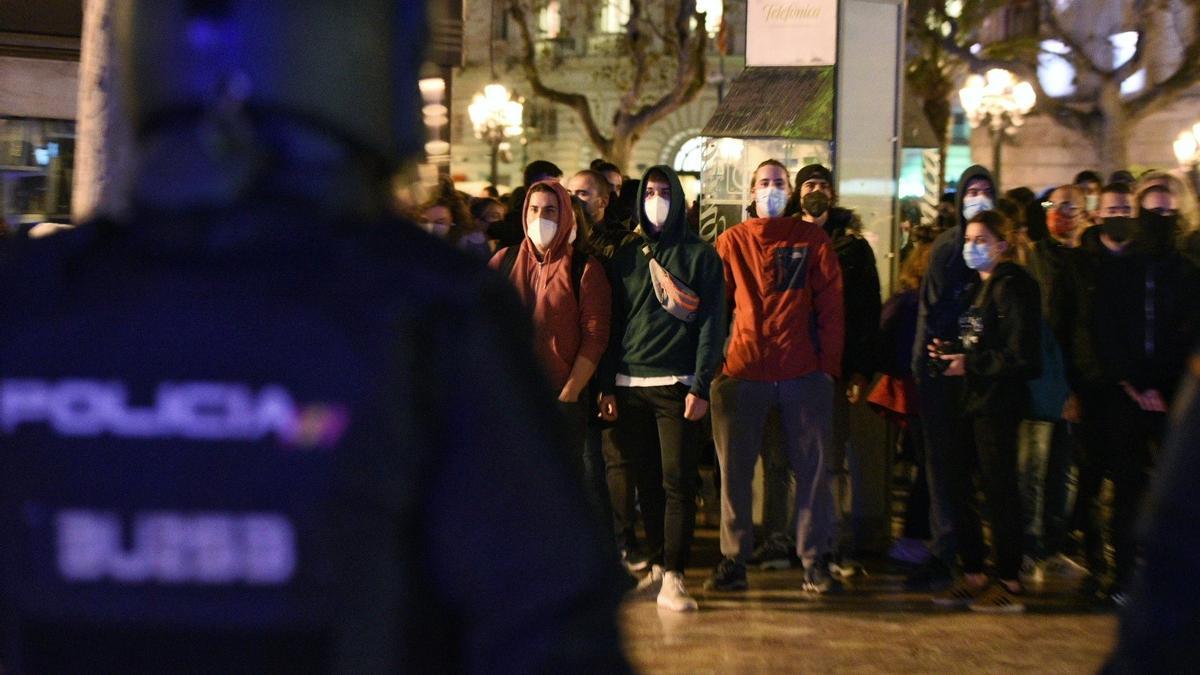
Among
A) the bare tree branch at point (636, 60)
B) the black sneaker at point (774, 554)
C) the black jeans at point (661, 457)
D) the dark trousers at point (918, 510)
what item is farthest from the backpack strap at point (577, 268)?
the bare tree branch at point (636, 60)

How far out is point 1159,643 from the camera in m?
1.71

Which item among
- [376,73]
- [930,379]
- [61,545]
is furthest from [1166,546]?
[930,379]

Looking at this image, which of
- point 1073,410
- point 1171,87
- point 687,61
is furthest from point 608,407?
point 1171,87

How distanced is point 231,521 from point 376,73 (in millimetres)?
509

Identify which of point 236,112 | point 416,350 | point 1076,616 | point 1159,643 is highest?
point 236,112

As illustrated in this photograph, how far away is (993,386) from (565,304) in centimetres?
211

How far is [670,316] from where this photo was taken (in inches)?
293

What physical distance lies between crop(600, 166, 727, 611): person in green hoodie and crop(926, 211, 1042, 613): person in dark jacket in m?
1.20

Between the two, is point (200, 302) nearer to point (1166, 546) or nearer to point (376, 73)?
point (376, 73)

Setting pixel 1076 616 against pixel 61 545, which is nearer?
pixel 61 545

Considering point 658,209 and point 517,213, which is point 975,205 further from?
point 517,213

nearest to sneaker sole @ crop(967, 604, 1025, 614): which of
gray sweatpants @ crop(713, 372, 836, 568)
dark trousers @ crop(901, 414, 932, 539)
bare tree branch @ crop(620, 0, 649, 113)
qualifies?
gray sweatpants @ crop(713, 372, 836, 568)

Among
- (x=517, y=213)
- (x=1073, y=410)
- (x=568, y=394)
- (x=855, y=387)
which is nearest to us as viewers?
(x=568, y=394)

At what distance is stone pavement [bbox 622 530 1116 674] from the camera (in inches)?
257
